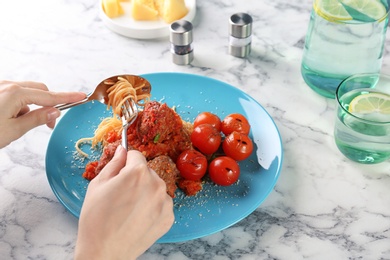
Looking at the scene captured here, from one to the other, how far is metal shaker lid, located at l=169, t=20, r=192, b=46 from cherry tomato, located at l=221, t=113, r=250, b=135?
Answer: 0.48m

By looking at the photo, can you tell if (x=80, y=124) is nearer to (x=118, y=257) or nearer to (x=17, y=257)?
(x=17, y=257)

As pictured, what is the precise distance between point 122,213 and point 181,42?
1.09 meters

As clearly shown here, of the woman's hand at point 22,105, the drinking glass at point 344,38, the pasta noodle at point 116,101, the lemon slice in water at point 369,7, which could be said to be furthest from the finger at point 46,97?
the lemon slice in water at point 369,7

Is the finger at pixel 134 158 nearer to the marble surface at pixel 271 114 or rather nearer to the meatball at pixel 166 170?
the meatball at pixel 166 170

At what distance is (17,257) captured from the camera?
6.10 ft

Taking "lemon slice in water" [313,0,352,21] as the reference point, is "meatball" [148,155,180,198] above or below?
below

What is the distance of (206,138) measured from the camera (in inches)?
78.7

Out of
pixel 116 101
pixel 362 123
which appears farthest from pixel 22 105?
pixel 362 123

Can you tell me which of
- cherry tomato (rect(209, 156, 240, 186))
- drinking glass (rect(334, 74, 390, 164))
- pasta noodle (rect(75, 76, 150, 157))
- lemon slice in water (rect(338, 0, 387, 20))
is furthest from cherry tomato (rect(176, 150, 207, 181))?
lemon slice in water (rect(338, 0, 387, 20))

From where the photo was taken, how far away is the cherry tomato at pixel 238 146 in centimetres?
200

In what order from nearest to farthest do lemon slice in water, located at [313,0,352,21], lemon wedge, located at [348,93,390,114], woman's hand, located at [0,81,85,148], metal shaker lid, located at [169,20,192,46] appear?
woman's hand, located at [0,81,85,148]
lemon wedge, located at [348,93,390,114]
lemon slice in water, located at [313,0,352,21]
metal shaker lid, located at [169,20,192,46]

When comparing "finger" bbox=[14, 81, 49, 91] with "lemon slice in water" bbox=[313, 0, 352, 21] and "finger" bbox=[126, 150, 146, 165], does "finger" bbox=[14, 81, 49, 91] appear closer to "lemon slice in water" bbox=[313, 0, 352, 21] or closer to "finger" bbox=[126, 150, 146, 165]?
"finger" bbox=[126, 150, 146, 165]

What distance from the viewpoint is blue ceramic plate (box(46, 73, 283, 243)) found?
1.87m

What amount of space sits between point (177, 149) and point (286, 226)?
441 millimetres
